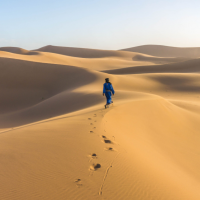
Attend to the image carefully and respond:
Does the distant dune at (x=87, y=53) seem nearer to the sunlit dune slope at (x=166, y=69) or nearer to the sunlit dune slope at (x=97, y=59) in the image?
the sunlit dune slope at (x=97, y=59)

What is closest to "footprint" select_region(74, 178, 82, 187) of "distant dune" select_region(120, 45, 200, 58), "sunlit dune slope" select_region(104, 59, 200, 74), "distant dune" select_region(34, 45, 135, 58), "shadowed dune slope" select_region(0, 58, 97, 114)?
"shadowed dune slope" select_region(0, 58, 97, 114)

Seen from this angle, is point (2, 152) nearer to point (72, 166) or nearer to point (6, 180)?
point (6, 180)

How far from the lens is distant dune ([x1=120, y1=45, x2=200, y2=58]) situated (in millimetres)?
105369

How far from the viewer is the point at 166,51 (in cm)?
10919

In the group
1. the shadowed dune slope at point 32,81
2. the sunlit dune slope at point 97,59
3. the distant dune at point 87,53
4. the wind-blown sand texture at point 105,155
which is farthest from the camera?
the distant dune at point 87,53

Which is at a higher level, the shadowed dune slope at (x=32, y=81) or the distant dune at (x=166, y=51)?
the distant dune at (x=166, y=51)

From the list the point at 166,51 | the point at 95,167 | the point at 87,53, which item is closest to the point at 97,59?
the point at 87,53

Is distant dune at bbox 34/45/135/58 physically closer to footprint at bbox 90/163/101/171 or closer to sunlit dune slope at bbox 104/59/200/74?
sunlit dune slope at bbox 104/59/200/74

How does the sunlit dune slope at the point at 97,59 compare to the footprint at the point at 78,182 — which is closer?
the footprint at the point at 78,182

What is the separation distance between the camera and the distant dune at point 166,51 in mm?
105369

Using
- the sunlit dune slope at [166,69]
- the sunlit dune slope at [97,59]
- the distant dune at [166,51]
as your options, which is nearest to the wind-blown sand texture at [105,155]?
the sunlit dune slope at [166,69]

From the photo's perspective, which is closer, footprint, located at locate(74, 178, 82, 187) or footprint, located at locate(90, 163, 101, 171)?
footprint, located at locate(74, 178, 82, 187)

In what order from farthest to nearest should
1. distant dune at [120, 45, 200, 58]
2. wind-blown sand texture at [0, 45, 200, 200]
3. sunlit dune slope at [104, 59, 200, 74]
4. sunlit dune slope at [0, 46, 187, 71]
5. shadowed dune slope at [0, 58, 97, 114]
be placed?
distant dune at [120, 45, 200, 58] < sunlit dune slope at [0, 46, 187, 71] < sunlit dune slope at [104, 59, 200, 74] < shadowed dune slope at [0, 58, 97, 114] < wind-blown sand texture at [0, 45, 200, 200]

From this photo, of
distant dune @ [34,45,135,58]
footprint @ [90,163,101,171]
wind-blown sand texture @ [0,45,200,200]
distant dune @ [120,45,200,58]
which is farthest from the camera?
distant dune @ [120,45,200,58]
